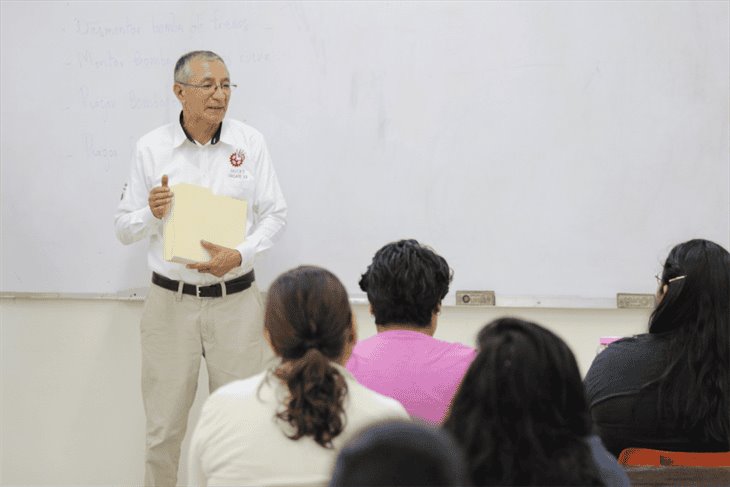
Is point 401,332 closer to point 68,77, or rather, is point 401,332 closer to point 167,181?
point 167,181

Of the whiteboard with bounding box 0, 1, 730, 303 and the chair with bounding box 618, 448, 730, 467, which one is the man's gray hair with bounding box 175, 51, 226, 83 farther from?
the chair with bounding box 618, 448, 730, 467

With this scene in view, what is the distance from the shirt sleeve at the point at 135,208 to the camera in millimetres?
3369

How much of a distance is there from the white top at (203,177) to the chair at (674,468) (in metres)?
1.70

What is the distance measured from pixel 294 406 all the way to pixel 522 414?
1.61 ft

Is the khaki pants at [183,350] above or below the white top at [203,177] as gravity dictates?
below

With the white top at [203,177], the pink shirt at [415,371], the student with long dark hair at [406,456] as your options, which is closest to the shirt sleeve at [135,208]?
the white top at [203,177]

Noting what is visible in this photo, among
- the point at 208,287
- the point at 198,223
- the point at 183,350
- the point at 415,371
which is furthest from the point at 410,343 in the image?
the point at 183,350

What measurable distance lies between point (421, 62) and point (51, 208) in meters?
1.64

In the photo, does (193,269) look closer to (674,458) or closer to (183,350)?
(183,350)

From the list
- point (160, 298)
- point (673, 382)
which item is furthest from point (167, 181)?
point (673, 382)

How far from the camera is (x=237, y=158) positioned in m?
3.48

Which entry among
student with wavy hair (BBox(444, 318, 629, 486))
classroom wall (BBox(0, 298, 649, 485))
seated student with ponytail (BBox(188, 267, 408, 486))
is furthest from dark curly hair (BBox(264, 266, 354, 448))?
classroom wall (BBox(0, 298, 649, 485))

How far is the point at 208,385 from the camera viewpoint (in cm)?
381

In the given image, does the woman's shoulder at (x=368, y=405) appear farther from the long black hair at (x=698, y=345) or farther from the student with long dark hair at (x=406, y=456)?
the student with long dark hair at (x=406, y=456)
